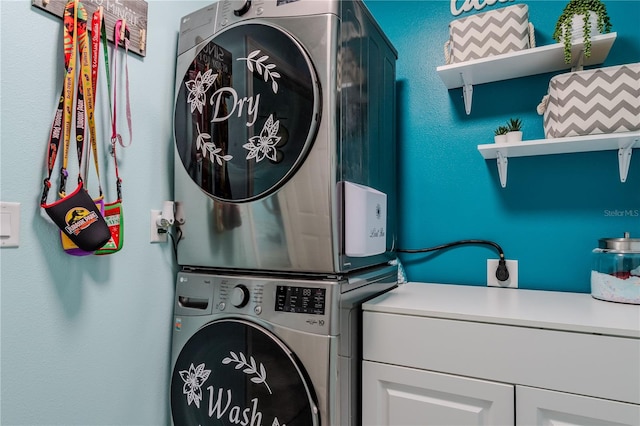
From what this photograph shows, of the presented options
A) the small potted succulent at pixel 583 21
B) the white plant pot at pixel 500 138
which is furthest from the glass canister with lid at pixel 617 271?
the small potted succulent at pixel 583 21

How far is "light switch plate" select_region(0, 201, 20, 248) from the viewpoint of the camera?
37.0 inches

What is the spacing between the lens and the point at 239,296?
1.19 metres

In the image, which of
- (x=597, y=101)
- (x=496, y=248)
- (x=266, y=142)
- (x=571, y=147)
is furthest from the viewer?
(x=496, y=248)

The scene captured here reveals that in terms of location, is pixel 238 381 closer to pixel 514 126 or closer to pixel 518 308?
pixel 518 308

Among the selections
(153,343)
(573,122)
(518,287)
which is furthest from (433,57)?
(153,343)

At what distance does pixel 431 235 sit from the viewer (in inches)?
68.3

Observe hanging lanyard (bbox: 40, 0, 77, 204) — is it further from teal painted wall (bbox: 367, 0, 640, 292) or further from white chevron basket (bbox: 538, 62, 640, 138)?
white chevron basket (bbox: 538, 62, 640, 138)

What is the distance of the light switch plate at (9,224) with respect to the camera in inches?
37.0

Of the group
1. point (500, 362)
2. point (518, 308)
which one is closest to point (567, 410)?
point (500, 362)

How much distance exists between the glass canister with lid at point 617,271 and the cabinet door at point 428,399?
56cm

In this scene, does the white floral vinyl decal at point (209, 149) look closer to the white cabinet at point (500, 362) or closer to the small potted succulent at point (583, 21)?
the white cabinet at point (500, 362)

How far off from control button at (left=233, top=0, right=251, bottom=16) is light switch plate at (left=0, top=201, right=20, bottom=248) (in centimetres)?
90

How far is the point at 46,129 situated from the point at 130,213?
0.35 m

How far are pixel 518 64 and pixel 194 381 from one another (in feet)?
5.54
